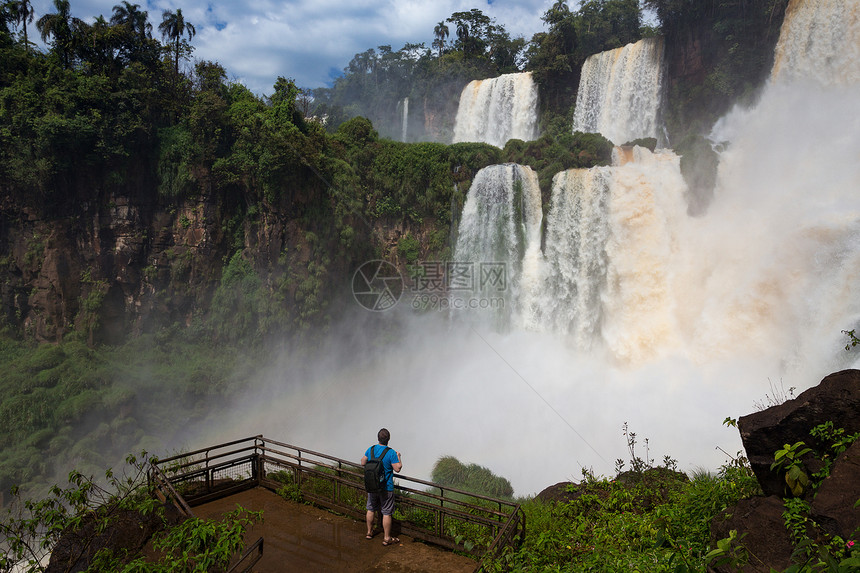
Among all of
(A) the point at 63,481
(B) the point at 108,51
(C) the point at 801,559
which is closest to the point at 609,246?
(C) the point at 801,559

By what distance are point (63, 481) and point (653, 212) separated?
19.3 metres

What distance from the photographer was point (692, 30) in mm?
20188

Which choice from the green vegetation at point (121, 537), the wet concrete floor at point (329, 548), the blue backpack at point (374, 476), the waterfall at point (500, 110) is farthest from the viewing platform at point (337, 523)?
the waterfall at point (500, 110)

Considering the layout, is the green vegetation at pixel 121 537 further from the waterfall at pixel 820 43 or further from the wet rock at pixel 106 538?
the waterfall at pixel 820 43

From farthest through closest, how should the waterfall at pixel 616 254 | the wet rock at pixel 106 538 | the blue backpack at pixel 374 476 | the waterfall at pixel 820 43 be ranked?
the waterfall at pixel 616 254
the waterfall at pixel 820 43
the blue backpack at pixel 374 476
the wet rock at pixel 106 538

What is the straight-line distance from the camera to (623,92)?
21266mm

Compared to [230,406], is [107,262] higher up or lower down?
higher up

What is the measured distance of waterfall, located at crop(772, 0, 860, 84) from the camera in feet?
46.6

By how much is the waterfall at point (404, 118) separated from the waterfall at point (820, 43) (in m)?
22.2

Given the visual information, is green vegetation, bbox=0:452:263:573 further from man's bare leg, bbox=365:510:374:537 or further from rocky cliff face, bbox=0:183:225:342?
rocky cliff face, bbox=0:183:225:342

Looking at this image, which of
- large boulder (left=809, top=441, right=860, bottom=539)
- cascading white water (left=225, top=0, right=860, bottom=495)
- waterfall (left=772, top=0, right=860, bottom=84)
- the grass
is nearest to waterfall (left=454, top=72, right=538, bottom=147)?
cascading white water (left=225, top=0, right=860, bottom=495)

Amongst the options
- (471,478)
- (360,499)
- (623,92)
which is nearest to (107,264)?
(471,478)

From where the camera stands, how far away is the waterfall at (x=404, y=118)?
34.4 meters

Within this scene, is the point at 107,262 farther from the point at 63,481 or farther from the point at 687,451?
the point at 687,451
